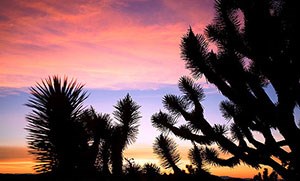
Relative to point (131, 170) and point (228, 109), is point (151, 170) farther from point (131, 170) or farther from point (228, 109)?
point (228, 109)

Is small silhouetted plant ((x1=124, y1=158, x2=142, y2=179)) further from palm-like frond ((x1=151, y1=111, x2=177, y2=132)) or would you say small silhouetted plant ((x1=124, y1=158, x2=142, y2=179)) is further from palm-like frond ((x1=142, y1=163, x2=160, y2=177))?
palm-like frond ((x1=151, y1=111, x2=177, y2=132))

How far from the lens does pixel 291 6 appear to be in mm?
4102

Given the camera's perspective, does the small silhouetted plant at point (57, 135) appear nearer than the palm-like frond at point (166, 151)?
Yes

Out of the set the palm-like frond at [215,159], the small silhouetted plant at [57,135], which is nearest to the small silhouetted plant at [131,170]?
the small silhouetted plant at [57,135]

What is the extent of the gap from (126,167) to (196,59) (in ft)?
7.18

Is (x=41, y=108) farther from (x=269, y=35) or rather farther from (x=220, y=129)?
(x=220, y=129)

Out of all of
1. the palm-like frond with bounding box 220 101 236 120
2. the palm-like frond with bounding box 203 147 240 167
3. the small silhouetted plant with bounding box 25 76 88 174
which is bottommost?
the small silhouetted plant with bounding box 25 76 88 174

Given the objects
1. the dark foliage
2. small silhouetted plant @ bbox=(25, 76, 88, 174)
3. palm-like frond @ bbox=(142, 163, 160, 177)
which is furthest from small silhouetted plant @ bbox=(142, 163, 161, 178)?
small silhouetted plant @ bbox=(25, 76, 88, 174)

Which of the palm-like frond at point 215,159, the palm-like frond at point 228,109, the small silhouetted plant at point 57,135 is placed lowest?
the small silhouetted plant at point 57,135

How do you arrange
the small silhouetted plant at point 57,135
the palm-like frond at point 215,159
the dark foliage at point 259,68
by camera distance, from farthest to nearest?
the palm-like frond at point 215,159
the dark foliage at point 259,68
the small silhouetted plant at point 57,135

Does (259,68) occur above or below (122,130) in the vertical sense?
above

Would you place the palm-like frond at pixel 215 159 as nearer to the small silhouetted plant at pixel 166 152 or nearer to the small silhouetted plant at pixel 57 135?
the small silhouetted plant at pixel 166 152

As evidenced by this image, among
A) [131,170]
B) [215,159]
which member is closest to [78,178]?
[131,170]

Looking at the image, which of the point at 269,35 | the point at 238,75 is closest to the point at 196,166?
the point at 238,75
